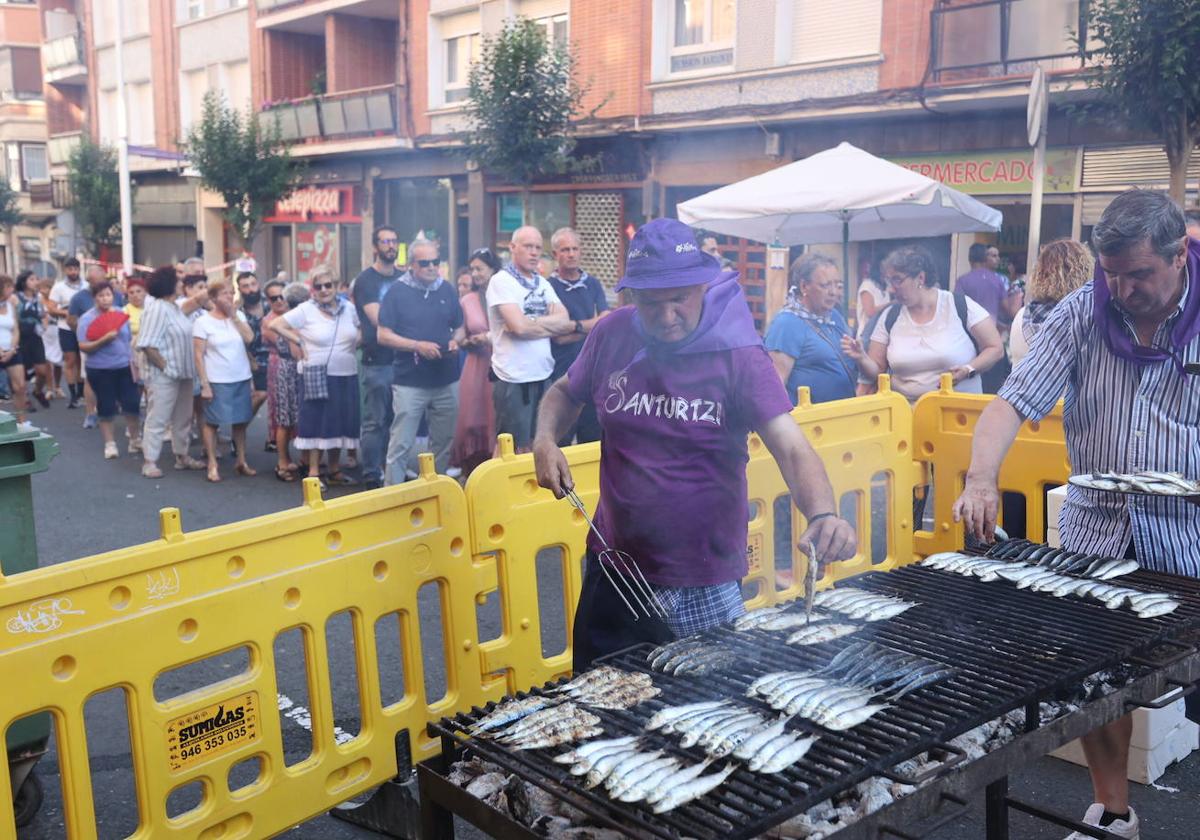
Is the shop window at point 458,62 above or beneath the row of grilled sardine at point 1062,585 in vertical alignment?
above

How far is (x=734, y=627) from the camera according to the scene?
124 inches

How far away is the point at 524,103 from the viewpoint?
56.6 feet

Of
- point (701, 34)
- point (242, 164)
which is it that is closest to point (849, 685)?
point (701, 34)

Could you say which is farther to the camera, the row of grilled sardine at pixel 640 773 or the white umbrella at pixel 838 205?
the white umbrella at pixel 838 205

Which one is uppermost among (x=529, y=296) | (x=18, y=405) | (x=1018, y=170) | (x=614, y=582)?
(x=1018, y=170)

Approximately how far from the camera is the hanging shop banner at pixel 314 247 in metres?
26.9

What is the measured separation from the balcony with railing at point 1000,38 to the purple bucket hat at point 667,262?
37.9ft

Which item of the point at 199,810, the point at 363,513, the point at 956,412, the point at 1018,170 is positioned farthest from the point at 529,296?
the point at 1018,170

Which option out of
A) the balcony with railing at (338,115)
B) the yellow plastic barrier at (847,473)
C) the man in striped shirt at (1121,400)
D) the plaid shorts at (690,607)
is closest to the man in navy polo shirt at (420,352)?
the yellow plastic barrier at (847,473)

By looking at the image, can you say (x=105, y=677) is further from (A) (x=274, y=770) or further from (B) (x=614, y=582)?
(B) (x=614, y=582)

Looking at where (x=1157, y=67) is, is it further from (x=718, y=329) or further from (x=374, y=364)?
(x=718, y=329)

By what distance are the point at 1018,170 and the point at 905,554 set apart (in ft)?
31.5

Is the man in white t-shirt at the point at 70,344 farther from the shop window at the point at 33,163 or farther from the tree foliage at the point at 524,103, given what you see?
the shop window at the point at 33,163

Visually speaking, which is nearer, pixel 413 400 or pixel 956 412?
pixel 956 412
